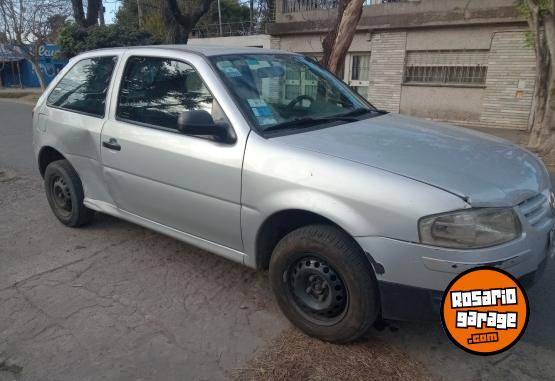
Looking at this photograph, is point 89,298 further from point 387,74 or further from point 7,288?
Answer: point 387,74

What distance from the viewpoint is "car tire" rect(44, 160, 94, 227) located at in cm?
421

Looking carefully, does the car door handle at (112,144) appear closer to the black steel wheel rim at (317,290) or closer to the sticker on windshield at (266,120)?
the sticker on windshield at (266,120)

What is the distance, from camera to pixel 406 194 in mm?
2209

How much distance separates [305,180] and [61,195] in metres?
3.04

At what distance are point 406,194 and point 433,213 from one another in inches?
6.2

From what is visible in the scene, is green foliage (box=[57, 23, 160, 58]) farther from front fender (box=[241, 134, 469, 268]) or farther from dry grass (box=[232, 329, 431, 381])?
dry grass (box=[232, 329, 431, 381])

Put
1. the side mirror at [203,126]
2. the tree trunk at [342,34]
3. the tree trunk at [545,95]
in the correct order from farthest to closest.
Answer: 1. the tree trunk at [342,34]
2. the tree trunk at [545,95]
3. the side mirror at [203,126]

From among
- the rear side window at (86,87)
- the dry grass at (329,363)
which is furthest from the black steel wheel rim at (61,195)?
the dry grass at (329,363)

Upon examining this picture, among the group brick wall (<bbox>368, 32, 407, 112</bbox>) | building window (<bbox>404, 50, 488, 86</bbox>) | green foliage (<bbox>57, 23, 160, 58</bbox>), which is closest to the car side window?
building window (<bbox>404, 50, 488, 86</bbox>)

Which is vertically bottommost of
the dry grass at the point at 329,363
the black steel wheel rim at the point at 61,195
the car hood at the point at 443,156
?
the dry grass at the point at 329,363

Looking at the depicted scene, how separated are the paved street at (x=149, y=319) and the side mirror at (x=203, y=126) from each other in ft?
3.92

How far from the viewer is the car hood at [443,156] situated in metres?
2.26

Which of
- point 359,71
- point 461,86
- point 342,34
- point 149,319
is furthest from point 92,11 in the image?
point 149,319

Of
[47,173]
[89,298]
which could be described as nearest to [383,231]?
[89,298]
